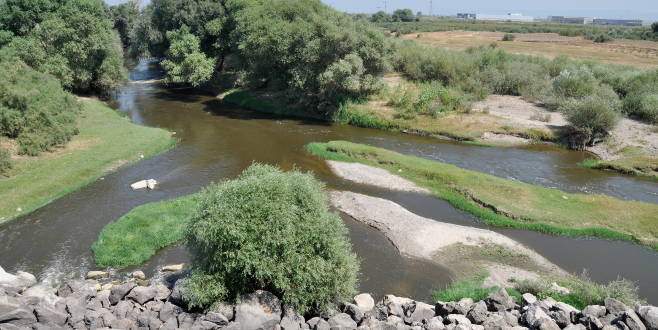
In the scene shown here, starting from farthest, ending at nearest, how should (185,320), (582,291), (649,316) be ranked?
(582,291)
(185,320)
(649,316)

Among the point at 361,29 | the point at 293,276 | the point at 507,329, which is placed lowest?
the point at 507,329

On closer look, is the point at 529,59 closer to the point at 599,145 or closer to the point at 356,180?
the point at 599,145

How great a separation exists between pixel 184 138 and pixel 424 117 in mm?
25239

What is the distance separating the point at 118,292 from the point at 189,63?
47.3 metres

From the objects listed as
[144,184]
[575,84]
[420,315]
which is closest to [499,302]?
[420,315]

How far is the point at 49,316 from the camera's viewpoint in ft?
60.6

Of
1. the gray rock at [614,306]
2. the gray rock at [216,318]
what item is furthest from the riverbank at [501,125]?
the gray rock at [216,318]

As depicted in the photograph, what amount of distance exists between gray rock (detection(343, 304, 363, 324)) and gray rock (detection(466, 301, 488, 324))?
14.0ft

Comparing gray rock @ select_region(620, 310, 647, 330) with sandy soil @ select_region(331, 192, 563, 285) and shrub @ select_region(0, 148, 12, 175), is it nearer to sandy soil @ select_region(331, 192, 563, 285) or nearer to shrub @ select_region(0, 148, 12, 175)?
sandy soil @ select_region(331, 192, 563, 285)

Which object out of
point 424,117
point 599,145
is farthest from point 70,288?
point 599,145

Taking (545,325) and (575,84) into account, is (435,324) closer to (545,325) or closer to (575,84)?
(545,325)

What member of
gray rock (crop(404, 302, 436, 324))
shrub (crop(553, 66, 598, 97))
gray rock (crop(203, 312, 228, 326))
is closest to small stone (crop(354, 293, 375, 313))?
gray rock (crop(404, 302, 436, 324))

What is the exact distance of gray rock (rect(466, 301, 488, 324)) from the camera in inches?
768

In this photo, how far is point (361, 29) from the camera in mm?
56469
